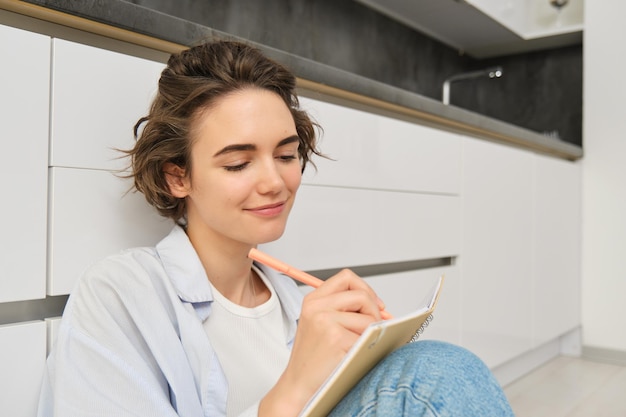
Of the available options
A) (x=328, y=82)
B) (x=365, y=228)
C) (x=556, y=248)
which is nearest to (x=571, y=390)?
(x=556, y=248)

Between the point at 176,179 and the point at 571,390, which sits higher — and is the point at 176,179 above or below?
above

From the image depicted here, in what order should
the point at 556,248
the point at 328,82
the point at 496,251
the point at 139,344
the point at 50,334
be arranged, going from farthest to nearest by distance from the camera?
the point at 556,248 → the point at 496,251 → the point at 328,82 → the point at 50,334 → the point at 139,344

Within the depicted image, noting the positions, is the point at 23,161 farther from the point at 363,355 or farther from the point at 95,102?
the point at 363,355

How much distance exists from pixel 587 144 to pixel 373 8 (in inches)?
49.1

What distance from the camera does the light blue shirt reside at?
2.42 feet

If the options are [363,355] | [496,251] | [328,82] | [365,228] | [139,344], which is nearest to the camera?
[363,355]

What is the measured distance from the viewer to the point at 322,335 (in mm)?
722

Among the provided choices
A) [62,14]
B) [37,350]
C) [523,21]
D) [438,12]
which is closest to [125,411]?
[37,350]

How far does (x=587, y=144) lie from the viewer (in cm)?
306

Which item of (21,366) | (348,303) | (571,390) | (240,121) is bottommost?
(571,390)

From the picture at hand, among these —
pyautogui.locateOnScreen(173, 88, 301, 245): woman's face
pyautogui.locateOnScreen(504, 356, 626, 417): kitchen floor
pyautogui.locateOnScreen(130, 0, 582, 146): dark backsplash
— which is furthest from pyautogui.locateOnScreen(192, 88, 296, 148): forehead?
pyautogui.locateOnScreen(504, 356, 626, 417): kitchen floor

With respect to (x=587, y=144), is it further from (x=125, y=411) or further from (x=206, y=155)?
(x=125, y=411)

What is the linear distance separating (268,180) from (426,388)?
15.2 inches

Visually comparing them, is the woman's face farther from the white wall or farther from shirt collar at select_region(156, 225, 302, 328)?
Result: the white wall
